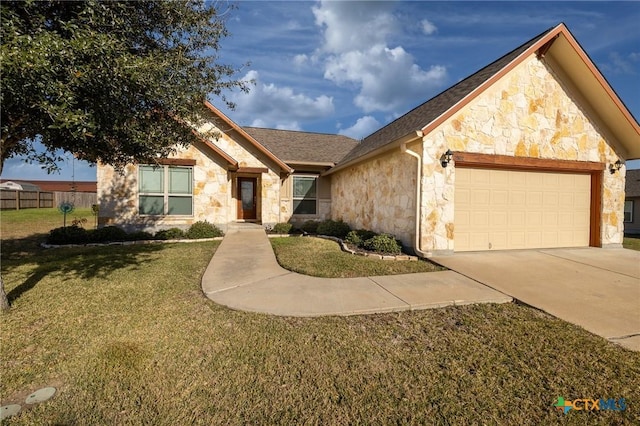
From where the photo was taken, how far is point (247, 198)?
16188mm

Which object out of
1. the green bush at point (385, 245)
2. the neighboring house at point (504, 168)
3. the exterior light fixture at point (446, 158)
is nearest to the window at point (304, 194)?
the neighboring house at point (504, 168)

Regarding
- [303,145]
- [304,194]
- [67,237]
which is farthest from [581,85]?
[67,237]

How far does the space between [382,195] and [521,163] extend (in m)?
4.16

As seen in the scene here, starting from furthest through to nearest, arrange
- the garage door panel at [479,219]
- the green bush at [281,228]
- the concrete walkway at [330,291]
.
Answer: the green bush at [281,228] → the garage door panel at [479,219] → the concrete walkway at [330,291]

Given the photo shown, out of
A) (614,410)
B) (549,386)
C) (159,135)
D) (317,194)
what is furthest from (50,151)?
(317,194)

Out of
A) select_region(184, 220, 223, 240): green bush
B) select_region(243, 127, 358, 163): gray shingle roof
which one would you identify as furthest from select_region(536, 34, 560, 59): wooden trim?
select_region(184, 220, 223, 240): green bush

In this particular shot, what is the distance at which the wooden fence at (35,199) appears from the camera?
25.0 meters

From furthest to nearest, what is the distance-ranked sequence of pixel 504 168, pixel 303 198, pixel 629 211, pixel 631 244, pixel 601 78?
pixel 629 211 < pixel 303 198 < pixel 631 244 < pixel 504 168 < pixel 601 78

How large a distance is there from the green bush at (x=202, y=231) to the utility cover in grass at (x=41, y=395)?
9.06 m

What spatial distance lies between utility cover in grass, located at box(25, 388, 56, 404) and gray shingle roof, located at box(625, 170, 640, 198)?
34.4 m

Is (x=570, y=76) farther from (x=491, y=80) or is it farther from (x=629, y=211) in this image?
(x=629, y=211)

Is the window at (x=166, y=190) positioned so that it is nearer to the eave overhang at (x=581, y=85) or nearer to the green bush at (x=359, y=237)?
the green bush at (x=359, y=237)

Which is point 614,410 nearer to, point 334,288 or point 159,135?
point 334,288

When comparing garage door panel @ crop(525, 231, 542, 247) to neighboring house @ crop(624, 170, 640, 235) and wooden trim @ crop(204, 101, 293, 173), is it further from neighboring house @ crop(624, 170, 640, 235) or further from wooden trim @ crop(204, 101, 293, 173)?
neighboring house @ crop(624, 170, 640, 235)
